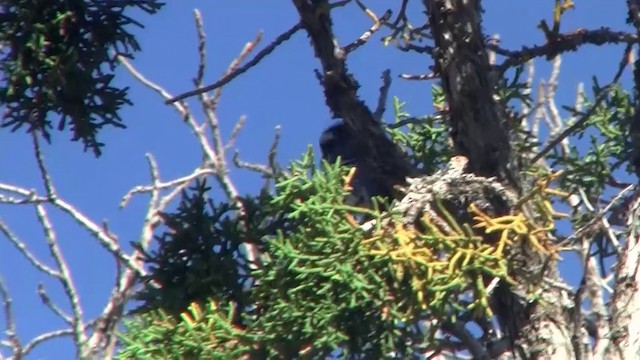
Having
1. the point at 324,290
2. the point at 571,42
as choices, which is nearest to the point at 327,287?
the point at 324,290

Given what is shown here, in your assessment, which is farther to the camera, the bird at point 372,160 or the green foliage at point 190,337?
the bird at point 372,160

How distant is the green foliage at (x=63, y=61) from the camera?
2881 millimetres

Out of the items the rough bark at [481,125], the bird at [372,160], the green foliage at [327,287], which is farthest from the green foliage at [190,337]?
the rough bark at [481,125]

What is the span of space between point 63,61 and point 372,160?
78cm

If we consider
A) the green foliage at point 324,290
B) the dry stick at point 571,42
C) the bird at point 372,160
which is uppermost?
the dry stick at point 571,42

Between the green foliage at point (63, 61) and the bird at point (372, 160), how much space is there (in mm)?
552

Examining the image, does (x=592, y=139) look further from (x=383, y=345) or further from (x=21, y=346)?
(x=21, y=346)

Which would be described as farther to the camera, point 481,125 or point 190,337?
point 481,125

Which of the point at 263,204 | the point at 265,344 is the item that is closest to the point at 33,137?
the point at 263,204

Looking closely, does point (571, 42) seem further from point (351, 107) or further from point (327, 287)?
point (327, 287)

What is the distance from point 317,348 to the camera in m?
2.68

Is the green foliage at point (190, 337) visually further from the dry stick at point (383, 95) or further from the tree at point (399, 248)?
the dry stick at point (383, 95)

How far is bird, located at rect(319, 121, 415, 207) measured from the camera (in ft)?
10.2

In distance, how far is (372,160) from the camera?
3113mm
